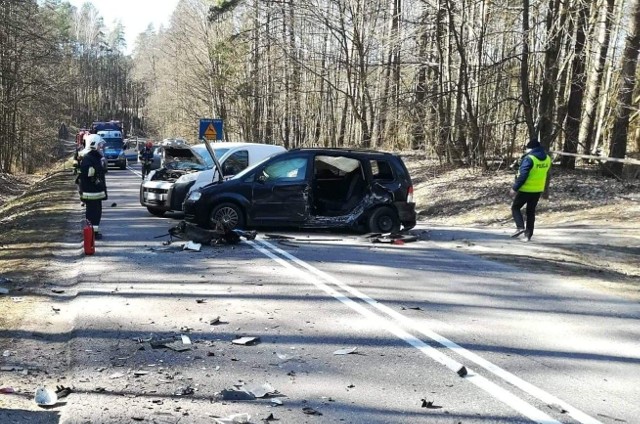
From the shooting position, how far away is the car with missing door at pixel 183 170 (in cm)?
1455

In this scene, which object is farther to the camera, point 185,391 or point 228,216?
point 228,216

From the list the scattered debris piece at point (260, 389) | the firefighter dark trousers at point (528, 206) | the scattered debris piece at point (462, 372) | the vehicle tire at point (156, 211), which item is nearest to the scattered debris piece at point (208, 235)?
the vehicle tire at point (156, 211)

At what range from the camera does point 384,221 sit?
12875 mm

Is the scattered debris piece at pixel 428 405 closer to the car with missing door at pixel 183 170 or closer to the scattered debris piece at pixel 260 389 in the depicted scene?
the scattered debris piece at pixel 260 389

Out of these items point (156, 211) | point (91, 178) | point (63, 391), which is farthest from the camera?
point (156, 211)

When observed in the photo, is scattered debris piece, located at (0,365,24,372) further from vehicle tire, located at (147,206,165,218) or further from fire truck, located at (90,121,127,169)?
fire truck, located at (90,121,127,169)


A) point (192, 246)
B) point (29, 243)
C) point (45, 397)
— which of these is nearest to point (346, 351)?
point (45, 397)

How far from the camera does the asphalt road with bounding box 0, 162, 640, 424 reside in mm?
4203

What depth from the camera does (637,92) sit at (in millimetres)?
24656

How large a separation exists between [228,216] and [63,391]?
26.2 feet

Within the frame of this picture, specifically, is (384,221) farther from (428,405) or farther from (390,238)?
(428,405)

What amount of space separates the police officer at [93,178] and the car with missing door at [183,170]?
Result: 2.87 metres

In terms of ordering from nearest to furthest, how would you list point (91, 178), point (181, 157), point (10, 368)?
point (10, 368), point (91, 178), point (181, 157)

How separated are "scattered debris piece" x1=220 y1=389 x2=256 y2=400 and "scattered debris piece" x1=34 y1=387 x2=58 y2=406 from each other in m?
1.16
